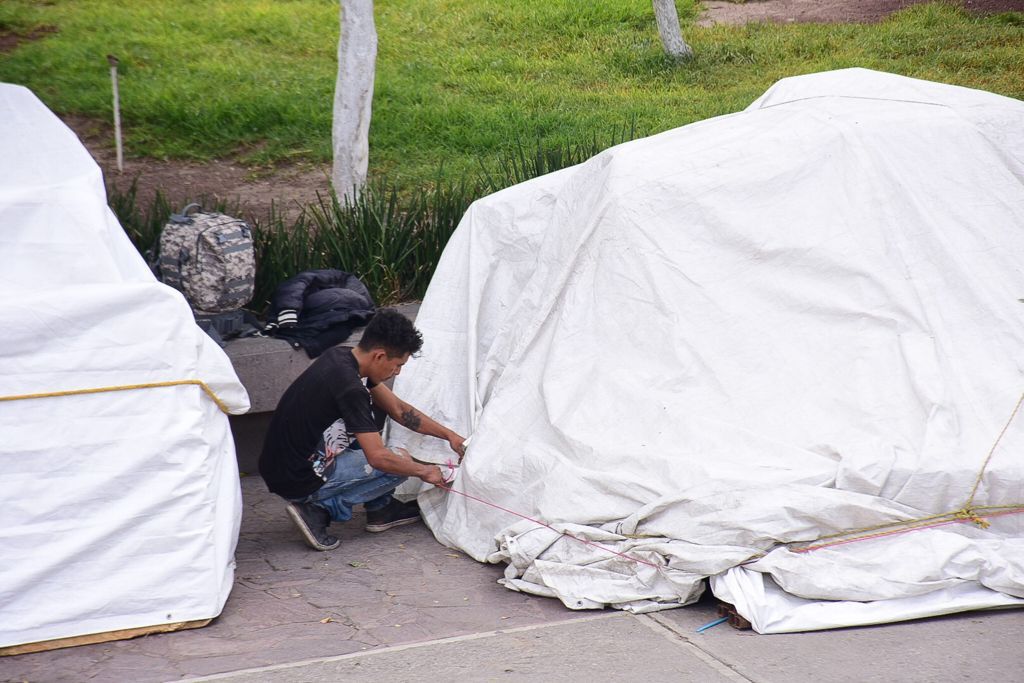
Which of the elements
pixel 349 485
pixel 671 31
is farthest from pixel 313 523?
pixel 671 31

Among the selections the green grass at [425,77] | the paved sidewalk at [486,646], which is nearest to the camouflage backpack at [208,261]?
the green grass at [425,77]

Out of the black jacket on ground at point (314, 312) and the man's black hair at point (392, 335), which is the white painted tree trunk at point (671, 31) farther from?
the man's black hair at point (392, 335)

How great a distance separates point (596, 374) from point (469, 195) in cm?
245

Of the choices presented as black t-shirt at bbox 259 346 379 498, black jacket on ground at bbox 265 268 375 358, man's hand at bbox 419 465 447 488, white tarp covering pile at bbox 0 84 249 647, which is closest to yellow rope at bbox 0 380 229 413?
white tarp covering pile at bbox 0 84 249 647

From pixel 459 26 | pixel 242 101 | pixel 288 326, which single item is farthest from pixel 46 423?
pixel 459 26

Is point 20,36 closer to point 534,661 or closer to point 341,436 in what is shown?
point 341,436

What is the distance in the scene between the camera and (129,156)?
9.23m

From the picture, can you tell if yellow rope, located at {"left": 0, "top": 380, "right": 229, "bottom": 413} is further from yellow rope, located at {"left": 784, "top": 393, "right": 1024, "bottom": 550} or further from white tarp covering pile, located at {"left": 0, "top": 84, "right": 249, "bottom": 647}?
yellow rope, located at {"left": 784, "top": 393, "right": 1024, "bottom": 550}

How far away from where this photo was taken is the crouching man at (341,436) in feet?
14.3

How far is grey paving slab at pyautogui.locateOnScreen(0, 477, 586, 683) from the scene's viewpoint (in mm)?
3463

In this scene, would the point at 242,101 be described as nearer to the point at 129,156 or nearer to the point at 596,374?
the point at 129,156

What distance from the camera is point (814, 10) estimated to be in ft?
Answer: 47.2

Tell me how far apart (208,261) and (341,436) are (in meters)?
1.20

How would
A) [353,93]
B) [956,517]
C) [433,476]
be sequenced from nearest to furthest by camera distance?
[956,517] → [433,476] → [353,93]
